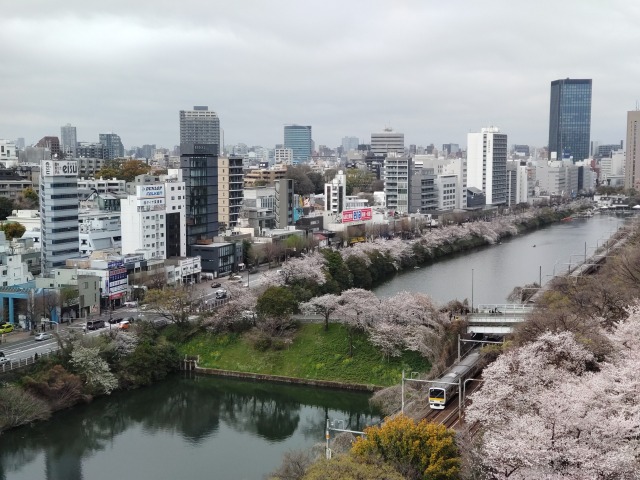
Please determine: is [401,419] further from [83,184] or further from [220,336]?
[83,184]

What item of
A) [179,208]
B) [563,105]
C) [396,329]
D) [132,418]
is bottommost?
[132,418]

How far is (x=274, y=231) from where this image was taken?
24953mm

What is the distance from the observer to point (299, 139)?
3696 inches

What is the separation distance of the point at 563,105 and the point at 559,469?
94.4 m

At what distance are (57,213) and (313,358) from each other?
8.24 meters

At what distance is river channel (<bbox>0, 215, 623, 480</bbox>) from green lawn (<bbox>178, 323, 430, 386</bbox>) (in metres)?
0.35

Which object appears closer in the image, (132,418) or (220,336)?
(132,418)

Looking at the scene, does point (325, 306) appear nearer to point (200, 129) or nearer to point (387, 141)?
point (200, 129)

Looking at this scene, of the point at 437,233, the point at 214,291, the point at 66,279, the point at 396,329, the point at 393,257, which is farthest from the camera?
the point at 437,233

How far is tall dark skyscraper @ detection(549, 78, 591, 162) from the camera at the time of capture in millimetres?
93562

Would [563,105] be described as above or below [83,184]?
above

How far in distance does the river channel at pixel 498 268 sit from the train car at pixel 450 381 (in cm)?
400

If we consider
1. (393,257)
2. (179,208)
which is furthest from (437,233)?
(179,208)

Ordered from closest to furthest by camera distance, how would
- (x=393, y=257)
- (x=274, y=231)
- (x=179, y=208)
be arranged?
(x=179, y=208) → (x=393, y=257) → (x=274, y=231)
